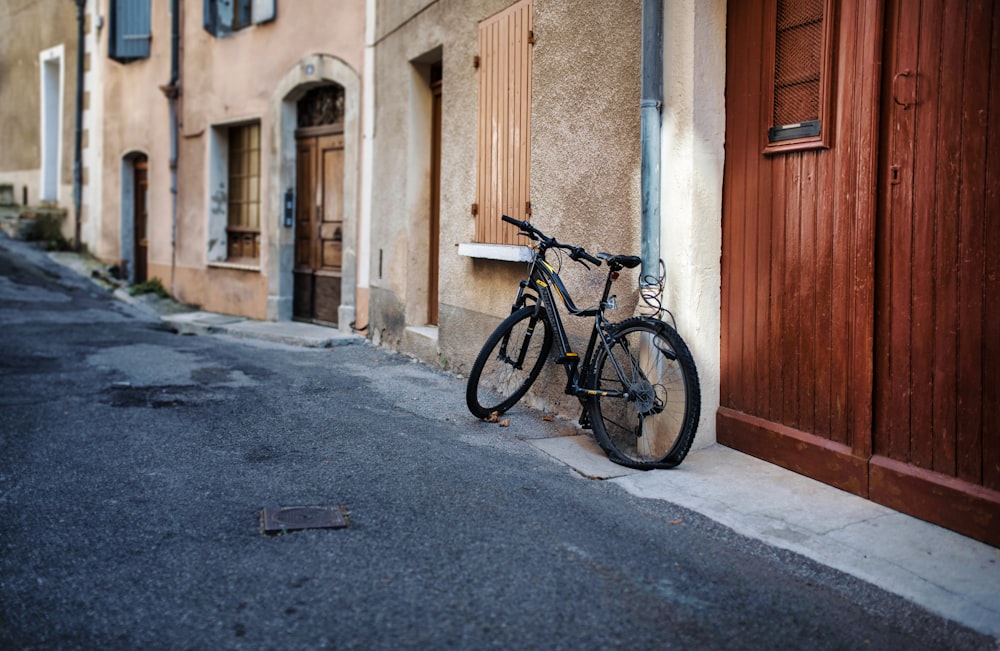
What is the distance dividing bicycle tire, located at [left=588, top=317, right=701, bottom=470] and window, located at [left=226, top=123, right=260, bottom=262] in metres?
8.72

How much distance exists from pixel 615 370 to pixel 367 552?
205cm

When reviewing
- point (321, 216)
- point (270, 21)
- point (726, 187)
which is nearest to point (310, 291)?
point (321, 216)

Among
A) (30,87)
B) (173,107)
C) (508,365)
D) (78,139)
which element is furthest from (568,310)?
(30,87)

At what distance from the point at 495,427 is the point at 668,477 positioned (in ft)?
4.86

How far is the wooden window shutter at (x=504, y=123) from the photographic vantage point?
21.3ft

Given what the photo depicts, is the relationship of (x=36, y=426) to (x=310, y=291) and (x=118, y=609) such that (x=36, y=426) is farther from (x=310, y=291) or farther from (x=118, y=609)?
(x=310, y=291)

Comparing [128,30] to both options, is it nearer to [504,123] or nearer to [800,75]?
[504,123]

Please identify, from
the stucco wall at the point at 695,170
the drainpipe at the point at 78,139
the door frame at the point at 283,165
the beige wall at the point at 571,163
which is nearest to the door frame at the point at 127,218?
the drainpipe at the point at 78,139

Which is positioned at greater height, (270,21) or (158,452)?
(270,21)

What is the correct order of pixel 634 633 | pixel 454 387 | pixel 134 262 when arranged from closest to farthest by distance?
pixel 634 633
pixel 454 387
pixel 134 262

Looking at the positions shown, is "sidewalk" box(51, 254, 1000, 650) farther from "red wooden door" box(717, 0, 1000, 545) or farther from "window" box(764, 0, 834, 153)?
"window" box(764, 0, 834, 153)

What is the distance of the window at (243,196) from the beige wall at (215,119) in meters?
0.30

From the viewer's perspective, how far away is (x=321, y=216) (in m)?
11.3

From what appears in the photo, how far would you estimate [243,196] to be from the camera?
42.9 ft
